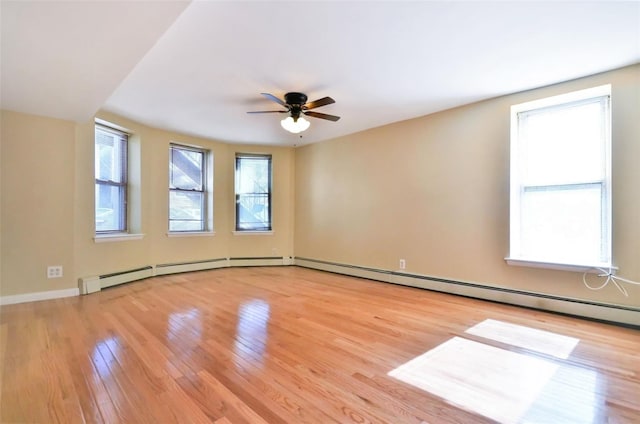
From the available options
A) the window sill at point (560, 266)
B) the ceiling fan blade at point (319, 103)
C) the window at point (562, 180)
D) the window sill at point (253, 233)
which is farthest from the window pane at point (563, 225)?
the window sill at point (253, 233)

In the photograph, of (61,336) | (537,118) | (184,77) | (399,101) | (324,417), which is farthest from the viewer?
(399,101)

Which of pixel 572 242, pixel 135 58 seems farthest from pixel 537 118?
pixel 135 58

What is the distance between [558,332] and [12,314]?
16.6 ft

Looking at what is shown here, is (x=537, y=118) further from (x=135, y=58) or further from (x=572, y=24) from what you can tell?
(x=135, y=58)

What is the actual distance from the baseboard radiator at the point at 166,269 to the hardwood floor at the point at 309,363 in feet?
1.34

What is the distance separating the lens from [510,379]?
186 centimetres

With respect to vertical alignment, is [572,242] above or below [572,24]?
below

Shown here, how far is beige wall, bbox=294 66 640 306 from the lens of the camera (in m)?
2.82

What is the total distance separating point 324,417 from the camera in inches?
59.2

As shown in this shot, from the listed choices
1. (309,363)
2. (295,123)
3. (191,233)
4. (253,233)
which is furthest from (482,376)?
(191,233)

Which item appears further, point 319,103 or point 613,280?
point 319,103

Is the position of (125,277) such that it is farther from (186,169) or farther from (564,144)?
(564,144)

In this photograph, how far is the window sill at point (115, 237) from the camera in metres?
4.06

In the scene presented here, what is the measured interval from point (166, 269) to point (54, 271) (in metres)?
1.58
